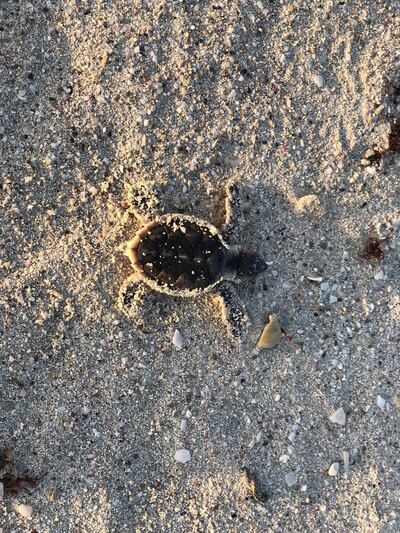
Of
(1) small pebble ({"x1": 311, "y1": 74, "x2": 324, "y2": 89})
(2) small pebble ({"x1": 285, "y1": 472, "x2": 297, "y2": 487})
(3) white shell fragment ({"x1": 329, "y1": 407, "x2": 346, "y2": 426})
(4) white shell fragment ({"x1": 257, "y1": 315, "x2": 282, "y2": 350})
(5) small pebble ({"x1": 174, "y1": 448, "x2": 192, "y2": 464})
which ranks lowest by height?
(2) small pebble ({"x1": 285, "y1": 472, "x2": 297, "y2": 487})

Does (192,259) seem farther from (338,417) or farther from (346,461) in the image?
(346,461)

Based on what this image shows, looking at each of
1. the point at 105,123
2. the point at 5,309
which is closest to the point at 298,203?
the point at 105,123

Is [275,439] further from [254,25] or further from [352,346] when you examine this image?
[254,25]

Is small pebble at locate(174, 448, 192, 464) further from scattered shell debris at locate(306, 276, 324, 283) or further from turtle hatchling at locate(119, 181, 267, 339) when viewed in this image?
scattered shell debris at locate(306, 276, 324, 283)

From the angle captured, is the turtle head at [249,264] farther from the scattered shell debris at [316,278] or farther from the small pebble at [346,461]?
the small pebble at [346,461]

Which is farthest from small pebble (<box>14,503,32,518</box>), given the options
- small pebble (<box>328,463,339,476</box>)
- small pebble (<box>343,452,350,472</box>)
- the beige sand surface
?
small pebble (<box>343,452,350,472</box>)
